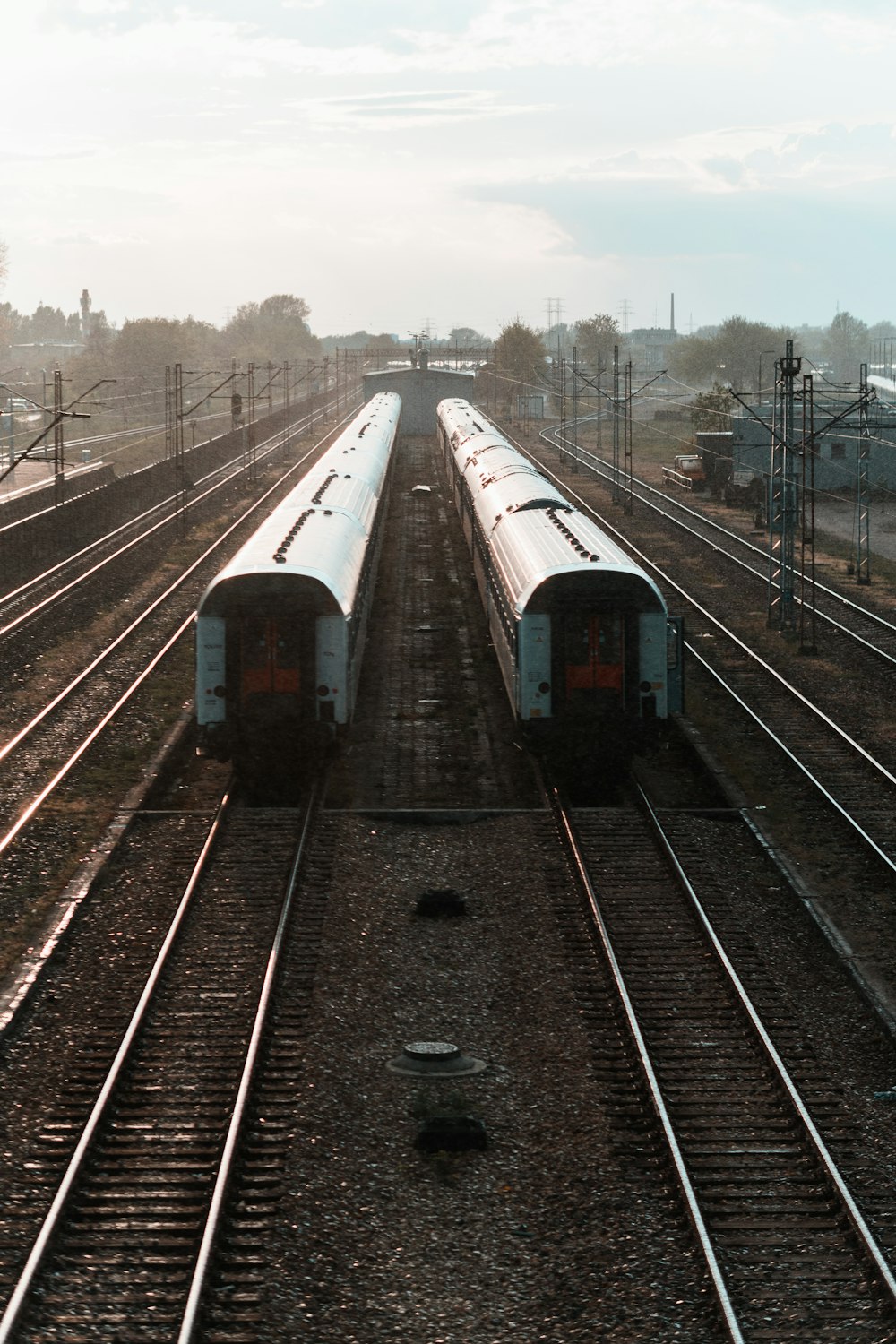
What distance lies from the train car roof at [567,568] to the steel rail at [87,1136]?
5996mm

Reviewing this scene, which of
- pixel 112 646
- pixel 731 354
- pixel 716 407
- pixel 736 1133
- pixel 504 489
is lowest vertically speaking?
pixel 736 1133

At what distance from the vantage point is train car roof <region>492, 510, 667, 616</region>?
18516 millimetres

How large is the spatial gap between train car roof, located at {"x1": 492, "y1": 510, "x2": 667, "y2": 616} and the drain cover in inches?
311

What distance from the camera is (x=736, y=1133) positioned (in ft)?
34.0

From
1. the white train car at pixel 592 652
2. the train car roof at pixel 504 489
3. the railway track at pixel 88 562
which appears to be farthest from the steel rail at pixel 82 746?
the train car roof at pixel 504 489

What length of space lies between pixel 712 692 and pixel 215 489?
36.9m

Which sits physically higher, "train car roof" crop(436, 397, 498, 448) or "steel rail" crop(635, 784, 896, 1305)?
"train car roof" crop(436, 397, 498, 448)

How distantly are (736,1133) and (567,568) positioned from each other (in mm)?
9631

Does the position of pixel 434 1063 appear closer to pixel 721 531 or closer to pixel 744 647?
pixel 744 647

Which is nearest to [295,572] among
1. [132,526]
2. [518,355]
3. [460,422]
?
[132,526]

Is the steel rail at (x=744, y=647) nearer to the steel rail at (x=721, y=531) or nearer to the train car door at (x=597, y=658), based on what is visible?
the steel rail at (x=721, y=531)

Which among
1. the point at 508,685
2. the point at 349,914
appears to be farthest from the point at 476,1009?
the point at 508,685

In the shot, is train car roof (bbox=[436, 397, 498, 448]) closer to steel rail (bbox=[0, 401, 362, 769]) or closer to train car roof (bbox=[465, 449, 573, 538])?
steel rail (bbox=[0, 401, 362, 769])

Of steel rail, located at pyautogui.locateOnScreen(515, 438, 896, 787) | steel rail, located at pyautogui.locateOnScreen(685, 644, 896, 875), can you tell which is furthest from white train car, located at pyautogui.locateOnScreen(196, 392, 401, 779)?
steel rail, located at pyautogui.locateOnScreen(515, 438, 896, 787)
